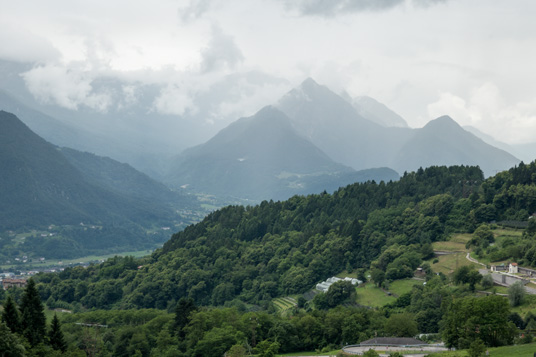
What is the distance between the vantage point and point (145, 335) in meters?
67.3

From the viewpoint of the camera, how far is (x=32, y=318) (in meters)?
52.0

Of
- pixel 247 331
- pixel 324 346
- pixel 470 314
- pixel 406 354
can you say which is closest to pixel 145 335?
pixel 247 331

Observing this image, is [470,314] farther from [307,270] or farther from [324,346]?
[307,270]

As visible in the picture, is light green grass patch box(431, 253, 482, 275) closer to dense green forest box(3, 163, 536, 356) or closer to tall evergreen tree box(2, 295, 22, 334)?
dense green forest box(3, 163, 536, 356)

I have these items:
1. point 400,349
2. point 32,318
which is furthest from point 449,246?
point 32,318

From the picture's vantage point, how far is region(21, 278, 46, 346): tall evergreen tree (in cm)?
5134

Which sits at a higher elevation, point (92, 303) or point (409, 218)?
point (409, 218)

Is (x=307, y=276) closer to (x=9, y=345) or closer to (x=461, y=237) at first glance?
(x=461, y=237)

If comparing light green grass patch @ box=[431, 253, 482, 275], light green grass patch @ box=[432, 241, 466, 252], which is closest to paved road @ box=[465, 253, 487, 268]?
light green grass patch @ box=[431, 253, 482, 275]

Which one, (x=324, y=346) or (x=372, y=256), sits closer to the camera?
(x=324, y=346)

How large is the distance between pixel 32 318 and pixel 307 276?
4879 cm

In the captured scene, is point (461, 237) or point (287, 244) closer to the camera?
point (461, 237)

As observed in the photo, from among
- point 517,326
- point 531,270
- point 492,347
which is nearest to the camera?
point 492,347

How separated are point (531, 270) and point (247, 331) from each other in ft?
107
